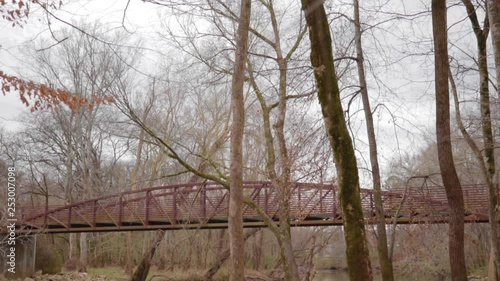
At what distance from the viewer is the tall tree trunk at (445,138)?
25.4 feet

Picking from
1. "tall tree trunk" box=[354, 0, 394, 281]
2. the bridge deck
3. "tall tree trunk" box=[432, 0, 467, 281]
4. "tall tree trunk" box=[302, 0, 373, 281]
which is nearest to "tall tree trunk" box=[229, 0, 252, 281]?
"tall tree trunk" box=[354, 0, 394, 281]

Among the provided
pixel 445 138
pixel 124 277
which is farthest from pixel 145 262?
pixel 445 138

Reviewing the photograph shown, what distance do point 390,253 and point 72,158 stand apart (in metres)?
22.8

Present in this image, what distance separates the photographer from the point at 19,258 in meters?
20.2

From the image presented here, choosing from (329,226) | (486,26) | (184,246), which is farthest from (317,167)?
(184,246)

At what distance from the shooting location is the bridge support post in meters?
19.0

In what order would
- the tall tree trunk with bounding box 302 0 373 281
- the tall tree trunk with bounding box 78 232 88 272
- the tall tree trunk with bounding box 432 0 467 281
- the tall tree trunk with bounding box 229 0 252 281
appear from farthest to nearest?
the tall tree trunk with bounding box 78 232 88 272 → the tall tree trunk with bounding box 229 0 252 281 → the tall tree trunk with bounding box 432 0 467 281 → the tall tree trunk with bounding box 302 0 373 281

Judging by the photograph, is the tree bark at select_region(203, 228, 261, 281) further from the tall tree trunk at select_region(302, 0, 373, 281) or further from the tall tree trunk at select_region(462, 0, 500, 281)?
the tall tree trunk at select_region(302, 0, 373, 281)

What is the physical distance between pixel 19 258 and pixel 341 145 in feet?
59.6

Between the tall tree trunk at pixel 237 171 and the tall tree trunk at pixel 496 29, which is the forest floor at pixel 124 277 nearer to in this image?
the tall tree trunk at pixel 237 171

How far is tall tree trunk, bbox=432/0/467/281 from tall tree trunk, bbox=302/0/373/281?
7.89ft

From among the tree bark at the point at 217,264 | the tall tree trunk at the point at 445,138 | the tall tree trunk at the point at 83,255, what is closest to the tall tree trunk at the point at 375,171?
the tall tree trunk at the point at 445,138

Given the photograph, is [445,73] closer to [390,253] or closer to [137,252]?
[390,253]

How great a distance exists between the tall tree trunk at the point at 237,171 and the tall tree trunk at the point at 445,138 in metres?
3.25
